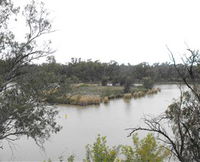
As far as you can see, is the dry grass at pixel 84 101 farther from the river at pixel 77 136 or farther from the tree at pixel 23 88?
the tree at pixel 23 88

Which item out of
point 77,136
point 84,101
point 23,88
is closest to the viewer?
point 23,88

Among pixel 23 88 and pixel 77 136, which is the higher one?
pixel 23 88

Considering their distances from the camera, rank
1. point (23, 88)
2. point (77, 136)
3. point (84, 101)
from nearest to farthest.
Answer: point (23, 88), point (77, 136), point (84, 101)

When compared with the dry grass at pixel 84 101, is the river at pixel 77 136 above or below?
below

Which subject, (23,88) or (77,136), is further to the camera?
(77,136)

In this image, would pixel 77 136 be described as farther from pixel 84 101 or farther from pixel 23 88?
pixel 84 101

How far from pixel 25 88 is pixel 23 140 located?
4019 mm

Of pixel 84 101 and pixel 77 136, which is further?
pixel 84 101

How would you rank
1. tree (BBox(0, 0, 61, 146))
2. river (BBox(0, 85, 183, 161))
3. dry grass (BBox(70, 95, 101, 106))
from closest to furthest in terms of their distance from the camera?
tree (BBox(0, 0, 61, 146)) → river (BBox(0, 85, 183, 161)) → dry grass (BBox(70, 95, 101, 106))

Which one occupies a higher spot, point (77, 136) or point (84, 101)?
point (84, 101)

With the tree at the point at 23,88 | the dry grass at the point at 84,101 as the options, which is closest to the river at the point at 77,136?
the tree at the point at 23,88

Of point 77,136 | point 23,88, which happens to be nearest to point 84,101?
point 77,136

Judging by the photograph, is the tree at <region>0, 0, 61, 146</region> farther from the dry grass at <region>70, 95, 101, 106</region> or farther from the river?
the dry grass at <region>70, 95, 101, 106</region>

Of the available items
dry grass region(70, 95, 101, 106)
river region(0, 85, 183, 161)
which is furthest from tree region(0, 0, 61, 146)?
dry grass region(70, 95, 101, 106)
